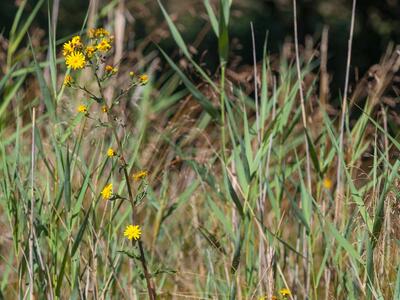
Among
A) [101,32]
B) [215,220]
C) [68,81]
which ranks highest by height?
[101,32]

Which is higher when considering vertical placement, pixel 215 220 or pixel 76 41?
pixel 76 41

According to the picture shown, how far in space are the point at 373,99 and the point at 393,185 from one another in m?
0.66

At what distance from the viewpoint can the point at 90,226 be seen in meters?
1.99

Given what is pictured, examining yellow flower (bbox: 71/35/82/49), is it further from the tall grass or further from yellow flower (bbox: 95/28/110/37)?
the tall grass

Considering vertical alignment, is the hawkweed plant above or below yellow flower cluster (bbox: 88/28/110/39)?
below

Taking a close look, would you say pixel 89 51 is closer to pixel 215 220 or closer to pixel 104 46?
pixel 104 46

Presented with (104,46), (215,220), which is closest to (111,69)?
(104,46)

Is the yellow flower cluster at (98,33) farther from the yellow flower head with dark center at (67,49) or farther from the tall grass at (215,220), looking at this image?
the tall grass at (215,220)

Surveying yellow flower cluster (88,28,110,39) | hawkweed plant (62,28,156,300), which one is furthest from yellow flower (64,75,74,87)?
yellow flower cluster (88,28,110,39)

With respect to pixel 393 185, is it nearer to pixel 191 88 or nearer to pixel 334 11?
pixel 191 88

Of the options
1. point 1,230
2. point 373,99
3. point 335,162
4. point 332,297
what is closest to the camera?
point 332,297

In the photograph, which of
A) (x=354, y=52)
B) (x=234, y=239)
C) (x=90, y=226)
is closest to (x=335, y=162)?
(x=234, y=239)

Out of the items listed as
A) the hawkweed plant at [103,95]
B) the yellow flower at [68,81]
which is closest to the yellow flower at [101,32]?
the hawkweed plant at [103,95]

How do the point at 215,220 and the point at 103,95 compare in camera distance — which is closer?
the point at 103,95
